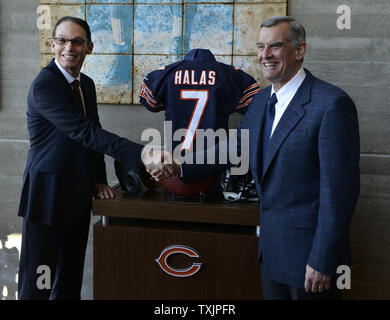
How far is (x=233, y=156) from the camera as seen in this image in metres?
1.97

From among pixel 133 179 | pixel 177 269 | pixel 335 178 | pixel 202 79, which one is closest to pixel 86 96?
pixel 133 179

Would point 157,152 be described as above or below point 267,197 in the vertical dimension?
above

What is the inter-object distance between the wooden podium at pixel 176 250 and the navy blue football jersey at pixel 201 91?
424 mm

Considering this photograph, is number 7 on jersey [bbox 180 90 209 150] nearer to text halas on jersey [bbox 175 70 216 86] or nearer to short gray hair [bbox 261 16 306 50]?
text halas on jersey [bbox 175 70 216 86]

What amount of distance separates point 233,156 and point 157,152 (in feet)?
1.15

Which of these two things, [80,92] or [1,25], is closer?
[80,92]

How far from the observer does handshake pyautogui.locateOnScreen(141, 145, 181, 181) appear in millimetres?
2043

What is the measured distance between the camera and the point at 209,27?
2729 millimetres

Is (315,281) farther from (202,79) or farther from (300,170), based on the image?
(202,79)

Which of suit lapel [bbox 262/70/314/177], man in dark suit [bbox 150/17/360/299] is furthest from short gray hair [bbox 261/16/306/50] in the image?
suit lapel [bbox 262/70/314/177]

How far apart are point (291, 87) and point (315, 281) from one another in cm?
66

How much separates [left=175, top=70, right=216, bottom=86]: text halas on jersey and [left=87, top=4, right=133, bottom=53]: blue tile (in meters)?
0.70

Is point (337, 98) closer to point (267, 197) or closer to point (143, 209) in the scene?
point (267, 197)
